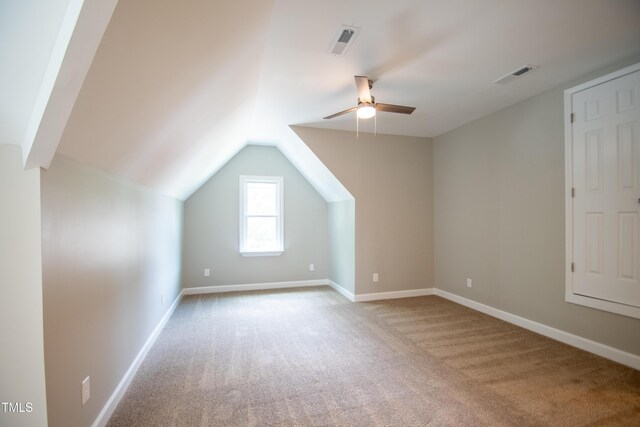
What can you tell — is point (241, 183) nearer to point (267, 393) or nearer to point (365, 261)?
point (365, 261)

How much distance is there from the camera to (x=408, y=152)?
455cm

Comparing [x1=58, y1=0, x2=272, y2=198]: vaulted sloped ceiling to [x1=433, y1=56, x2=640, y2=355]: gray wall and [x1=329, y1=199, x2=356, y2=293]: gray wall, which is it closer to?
[x1=329, y1=199, x2=356, y2=293]: gray wall

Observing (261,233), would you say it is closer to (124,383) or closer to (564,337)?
(124,383)

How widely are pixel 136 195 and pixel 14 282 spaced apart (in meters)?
1.36

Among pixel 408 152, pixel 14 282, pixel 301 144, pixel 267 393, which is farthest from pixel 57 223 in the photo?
pixel 408 152

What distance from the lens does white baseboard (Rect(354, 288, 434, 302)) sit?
13.9 ft

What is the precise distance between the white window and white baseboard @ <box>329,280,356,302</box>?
1092 mm

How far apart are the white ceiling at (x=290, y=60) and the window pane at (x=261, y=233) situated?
1963mm

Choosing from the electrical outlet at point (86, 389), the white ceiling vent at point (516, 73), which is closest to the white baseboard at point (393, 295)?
the white ceiling vent at point (516, 73)

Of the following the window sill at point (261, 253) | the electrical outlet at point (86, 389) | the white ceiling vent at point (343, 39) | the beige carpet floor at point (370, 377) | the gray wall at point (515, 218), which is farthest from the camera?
the window sill at point (261, 253)

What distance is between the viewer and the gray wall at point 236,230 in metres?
4.74

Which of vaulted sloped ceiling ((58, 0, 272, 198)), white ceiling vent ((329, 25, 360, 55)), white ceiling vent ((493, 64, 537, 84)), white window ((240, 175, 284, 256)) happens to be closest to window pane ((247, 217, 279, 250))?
white window ((240, 175, 284, 256))

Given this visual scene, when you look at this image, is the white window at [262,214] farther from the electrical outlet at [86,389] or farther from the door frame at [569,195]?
the door frame at [569,195]

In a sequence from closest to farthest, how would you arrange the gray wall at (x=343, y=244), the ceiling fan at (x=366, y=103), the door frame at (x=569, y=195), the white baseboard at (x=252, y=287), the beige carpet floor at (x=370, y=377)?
1. the beige carpet floor at (x=370, y=377)
2. the ceiling fan at (x=366, y=103)
3. the door frame at (x=569, y=195)
4. the gray wall at (x=343, y=244)
5. the white baseboard at (x=252, y=287)
